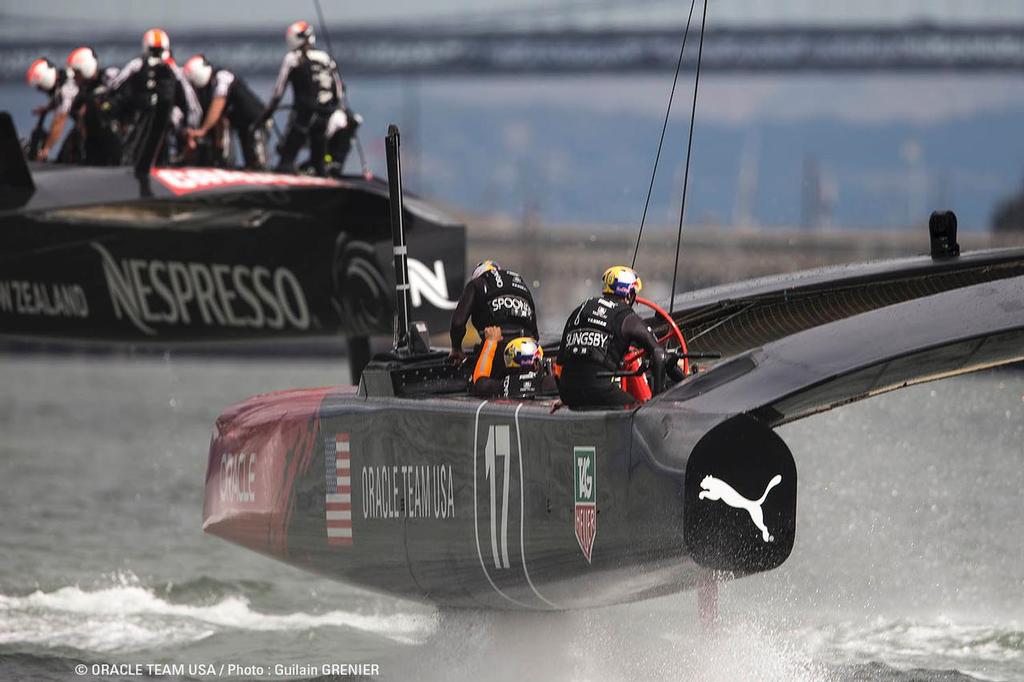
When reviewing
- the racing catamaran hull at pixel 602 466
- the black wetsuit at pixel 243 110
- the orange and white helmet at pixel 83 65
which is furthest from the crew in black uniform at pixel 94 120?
the racing catamaran hull at pixel 602 466

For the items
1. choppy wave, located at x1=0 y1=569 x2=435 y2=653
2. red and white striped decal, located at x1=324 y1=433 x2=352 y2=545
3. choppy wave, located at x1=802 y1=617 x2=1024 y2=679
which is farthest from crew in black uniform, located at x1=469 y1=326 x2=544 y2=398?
choppy wave, located at x1=802 y1=617 x2=1024 y2=679

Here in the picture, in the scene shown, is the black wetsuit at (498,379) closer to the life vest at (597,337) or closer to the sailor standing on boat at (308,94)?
the life vest at (597,337)

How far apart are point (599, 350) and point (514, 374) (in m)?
0.63

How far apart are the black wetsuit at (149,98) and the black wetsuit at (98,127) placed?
12 cm

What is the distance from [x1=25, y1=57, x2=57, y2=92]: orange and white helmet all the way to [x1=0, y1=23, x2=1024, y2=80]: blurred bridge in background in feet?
243

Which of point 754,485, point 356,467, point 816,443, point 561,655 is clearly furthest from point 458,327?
point 816,443

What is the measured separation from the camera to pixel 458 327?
6633 millimetres

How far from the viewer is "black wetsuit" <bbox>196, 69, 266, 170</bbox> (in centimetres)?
1072

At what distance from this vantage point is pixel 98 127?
10266 mm

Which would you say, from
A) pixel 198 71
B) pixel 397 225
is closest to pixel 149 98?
pixel 198 71

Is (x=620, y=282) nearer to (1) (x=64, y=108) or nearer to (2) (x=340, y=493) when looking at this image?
(2) (x=340, y=493)

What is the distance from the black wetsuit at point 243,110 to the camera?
1072 cm

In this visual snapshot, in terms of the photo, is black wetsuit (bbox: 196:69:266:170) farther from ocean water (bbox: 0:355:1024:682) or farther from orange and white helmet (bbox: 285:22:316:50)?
ocean water (bbox: 0:355:1024:682)

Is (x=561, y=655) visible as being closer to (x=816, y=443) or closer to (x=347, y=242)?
(x=347, y=242)
